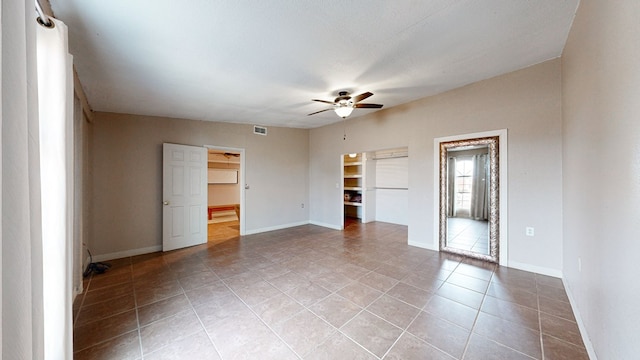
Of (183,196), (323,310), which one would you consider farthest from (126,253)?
(323,310)

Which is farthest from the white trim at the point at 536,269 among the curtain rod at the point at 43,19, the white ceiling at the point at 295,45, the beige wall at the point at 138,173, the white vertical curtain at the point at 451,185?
the curtain rod at the point at 43,19

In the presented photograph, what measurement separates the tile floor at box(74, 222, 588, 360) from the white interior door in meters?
0.72

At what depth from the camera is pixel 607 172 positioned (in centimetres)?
142

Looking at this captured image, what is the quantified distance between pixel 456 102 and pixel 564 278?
2.74m

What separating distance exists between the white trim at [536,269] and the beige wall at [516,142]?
0.01m

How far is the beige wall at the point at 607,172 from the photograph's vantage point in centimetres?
111

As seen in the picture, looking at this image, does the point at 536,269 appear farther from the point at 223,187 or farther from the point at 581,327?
the point at 223,187

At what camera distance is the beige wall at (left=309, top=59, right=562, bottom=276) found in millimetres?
2926

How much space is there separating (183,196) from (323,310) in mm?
3691

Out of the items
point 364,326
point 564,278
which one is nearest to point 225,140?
point 364,326

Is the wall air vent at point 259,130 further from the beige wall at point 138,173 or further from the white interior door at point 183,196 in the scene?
the white interior door at point 183,196

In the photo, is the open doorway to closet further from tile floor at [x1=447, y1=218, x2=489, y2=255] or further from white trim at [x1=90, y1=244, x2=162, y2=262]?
tile floor at [x1=447, y1=218, x2=489, y2=255]

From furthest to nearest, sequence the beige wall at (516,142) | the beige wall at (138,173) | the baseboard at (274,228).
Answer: the baseboard at (274,228), the beige wall at (138,173), the beige wall at (516,142)

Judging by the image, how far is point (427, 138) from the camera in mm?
4070
